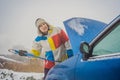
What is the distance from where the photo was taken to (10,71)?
10.9m

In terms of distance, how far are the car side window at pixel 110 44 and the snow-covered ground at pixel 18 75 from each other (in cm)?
645

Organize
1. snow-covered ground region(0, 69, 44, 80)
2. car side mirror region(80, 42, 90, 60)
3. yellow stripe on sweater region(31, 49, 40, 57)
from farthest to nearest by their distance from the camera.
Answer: snow-covered ground region(0, 69, 44, 80) < yellow stripe on sweater region(31, 49, 40, 57) < car side mirror region(80, 42, 90, 60)

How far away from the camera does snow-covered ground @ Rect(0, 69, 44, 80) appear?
32.9ft

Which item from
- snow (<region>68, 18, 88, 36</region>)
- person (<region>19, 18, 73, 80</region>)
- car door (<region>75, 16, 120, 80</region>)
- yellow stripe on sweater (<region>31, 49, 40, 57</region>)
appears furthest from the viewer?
yellow stripe on sweater (<region>31, 49, 40, 57</region>)

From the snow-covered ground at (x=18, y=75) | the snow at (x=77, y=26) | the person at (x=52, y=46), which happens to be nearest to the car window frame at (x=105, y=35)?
the snow at (x=77, y=26)

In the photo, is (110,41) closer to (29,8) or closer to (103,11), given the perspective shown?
(103,11)

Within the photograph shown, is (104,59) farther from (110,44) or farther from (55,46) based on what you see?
(55,46)

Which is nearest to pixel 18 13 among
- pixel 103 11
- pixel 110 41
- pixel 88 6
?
pixel 88 6

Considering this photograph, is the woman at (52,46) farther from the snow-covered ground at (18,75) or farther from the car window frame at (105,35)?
the snow-covered ground at (18,75)

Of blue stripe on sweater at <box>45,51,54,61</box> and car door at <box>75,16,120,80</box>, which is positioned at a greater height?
car door at <box>75,16,120,80</box>

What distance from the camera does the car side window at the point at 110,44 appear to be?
3170 millimetres

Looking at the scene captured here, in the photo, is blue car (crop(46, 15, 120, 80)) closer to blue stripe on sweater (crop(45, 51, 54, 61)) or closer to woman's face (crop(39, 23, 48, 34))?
blue stripe on sweater (crop(45, 51, 54, 61))

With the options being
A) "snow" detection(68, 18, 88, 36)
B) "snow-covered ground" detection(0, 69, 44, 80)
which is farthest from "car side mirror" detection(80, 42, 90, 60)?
"snow-covered ground" detection(0, 69, 44, 80)

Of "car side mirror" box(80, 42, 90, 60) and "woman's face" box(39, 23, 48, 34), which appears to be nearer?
"car side mirror" box(80, 42, 90, 60)
